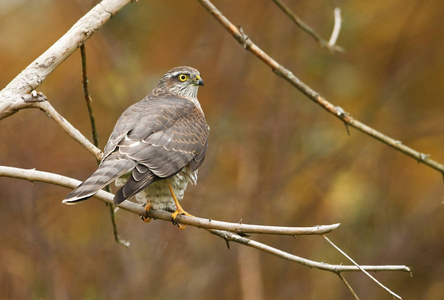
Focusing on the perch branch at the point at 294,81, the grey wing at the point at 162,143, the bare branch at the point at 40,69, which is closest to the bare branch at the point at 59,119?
the bare branch at the point at 40,69

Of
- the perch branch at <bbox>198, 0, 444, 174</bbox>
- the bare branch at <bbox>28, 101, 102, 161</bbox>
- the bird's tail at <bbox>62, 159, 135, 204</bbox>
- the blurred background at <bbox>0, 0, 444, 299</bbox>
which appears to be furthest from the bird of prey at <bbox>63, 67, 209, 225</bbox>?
the blurred background at <bbox>0, 0, 444, 299</bbox>

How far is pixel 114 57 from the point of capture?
7617mm

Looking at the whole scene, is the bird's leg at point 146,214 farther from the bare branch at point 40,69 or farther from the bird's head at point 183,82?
the bird's head at point 183,82

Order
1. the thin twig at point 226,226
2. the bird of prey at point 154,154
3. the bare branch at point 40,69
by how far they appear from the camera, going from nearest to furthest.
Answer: the thin twig at point 226,226 < the bare branch at point 40,69 < the bird of prey at point 154,154

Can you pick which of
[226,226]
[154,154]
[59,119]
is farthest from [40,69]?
[226,226]

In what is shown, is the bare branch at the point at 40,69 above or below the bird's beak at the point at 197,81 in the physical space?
below

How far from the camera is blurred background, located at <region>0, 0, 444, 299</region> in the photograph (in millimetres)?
6465

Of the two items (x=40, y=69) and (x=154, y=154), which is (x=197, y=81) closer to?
(x=154, y=154)

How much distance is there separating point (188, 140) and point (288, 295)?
348cm

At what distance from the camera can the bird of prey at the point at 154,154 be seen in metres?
3.38

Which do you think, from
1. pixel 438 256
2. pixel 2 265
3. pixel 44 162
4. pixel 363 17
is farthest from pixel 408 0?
pixel 2 265

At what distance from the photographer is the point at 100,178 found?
3.16 m

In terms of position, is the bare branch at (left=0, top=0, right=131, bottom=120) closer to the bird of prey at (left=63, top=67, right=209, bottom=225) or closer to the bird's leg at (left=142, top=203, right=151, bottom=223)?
the bird of prey at (left=63, top=67, right=209, bottom=225)

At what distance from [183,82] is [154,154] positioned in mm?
1558
